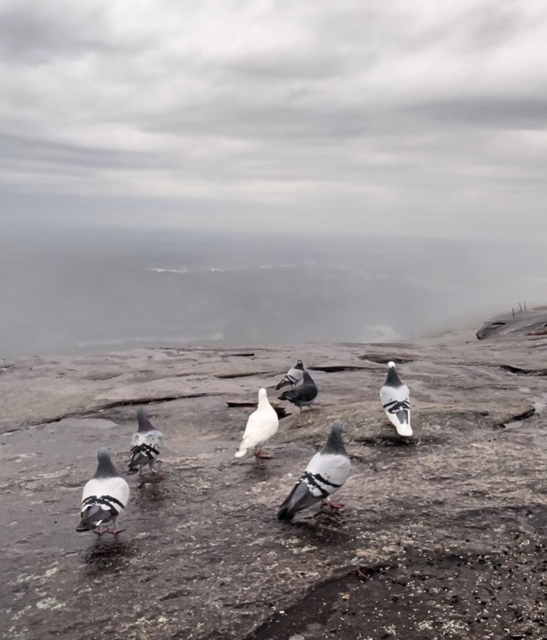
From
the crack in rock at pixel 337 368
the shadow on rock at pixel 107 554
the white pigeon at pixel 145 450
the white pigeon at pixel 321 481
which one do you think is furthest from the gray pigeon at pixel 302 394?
the crack in rock at pixel 337 368

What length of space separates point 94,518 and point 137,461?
81.7 inches

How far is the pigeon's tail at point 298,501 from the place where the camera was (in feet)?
22.4

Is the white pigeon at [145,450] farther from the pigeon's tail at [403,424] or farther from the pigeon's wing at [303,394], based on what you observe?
the pigeon's tail at [403,424]

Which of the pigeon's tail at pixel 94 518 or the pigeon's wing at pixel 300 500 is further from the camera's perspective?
the pigeon's wing at pixel 300 500

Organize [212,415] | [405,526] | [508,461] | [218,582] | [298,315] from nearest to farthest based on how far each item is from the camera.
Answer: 1. [218,582]
2. [405,526]
3. [508,461]
4. [212,415]
5. [298,315]

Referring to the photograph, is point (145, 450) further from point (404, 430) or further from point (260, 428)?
point (404, 430)

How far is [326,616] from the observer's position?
17.7 feet

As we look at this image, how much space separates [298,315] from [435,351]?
112167 millimetres

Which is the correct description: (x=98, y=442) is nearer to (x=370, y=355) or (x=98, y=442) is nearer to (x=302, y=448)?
(x=302, y=448)

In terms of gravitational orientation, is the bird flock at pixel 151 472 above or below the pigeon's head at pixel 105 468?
below

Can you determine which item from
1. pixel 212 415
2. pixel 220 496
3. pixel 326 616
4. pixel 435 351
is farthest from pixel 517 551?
pixel 435 351

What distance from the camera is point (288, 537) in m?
6.76

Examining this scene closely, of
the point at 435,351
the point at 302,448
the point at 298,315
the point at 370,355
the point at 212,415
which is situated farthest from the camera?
the point at 298,315

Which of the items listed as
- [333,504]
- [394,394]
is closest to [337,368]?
[394,394]
